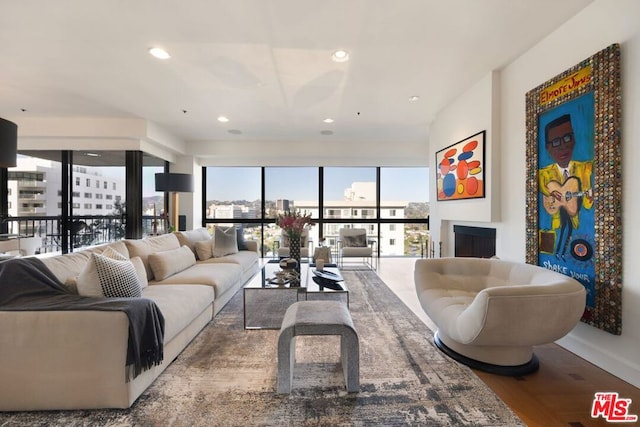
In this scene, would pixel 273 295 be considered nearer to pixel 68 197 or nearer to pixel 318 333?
pixel 318 333

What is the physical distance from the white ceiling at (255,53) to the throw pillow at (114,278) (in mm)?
1945

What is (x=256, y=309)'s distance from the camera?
11.0 feet

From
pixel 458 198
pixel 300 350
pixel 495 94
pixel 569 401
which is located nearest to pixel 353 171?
pixel 458 198

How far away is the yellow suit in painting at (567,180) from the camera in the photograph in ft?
7.29

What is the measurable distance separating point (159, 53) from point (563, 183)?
390 cm

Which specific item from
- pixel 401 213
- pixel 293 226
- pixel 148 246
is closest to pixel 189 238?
pixel 148 246

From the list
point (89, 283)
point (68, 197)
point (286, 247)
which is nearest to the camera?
point (89, 283)

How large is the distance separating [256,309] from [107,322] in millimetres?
1844

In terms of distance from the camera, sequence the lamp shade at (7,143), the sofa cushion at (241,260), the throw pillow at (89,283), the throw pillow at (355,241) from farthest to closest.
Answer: the throw pillow at (355,241) → the sofa cushion at (241,260) → the throw pillow at (89,283) → the lamp shade at (7,143)

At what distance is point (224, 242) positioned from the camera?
14.4ft

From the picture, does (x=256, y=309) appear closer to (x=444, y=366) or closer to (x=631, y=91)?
(x=444, y=366)

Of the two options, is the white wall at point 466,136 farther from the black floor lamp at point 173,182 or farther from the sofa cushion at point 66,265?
the black floor lamp at point 173,182

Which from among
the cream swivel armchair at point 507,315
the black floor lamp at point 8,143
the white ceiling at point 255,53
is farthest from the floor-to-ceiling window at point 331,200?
the black floor lamp at point 8,143

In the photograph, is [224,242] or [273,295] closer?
[273,295]
